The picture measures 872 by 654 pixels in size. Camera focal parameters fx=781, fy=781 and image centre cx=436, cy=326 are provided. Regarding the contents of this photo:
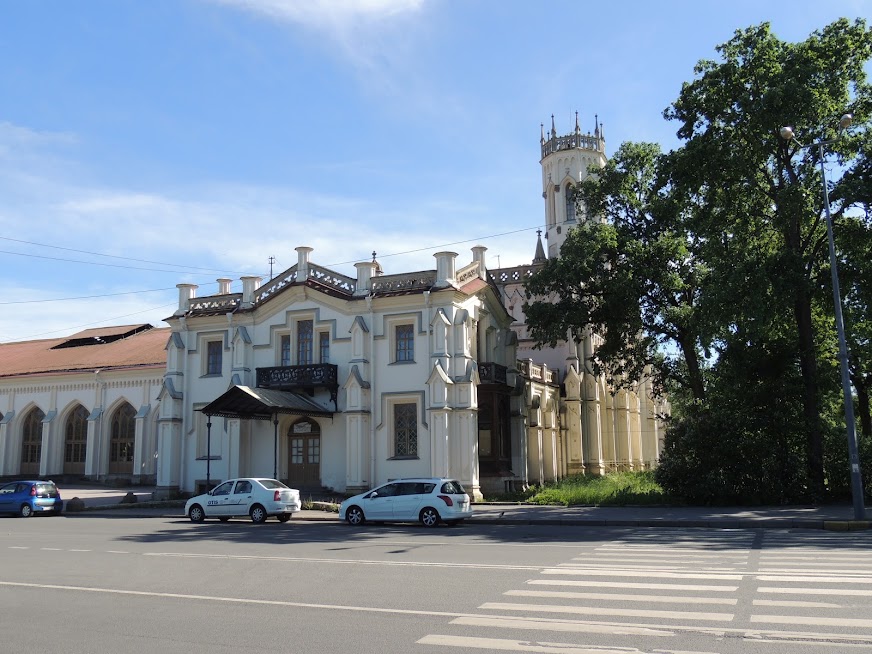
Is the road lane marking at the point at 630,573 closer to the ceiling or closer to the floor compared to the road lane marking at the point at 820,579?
closer to the floor

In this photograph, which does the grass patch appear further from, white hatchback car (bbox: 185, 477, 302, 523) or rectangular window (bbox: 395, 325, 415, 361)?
white hatchback car (bbox: 185, 477, 302, 523)

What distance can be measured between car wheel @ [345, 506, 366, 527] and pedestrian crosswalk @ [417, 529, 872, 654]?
970 centimetres

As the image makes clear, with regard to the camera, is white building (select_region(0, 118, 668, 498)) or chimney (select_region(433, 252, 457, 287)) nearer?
white building (select_region(0, 118, 668, 498))

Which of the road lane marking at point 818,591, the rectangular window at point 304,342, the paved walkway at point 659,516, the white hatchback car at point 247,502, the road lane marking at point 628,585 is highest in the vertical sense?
the rectangular window at point 304,342

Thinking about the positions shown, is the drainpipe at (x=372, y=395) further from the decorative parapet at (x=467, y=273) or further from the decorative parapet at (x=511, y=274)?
the decorative parapet at (x=511, y=274)

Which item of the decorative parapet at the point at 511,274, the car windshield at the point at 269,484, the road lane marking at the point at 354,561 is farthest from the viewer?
the decorative parapet at the point at 511,274

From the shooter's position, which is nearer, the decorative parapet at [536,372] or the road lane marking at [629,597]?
the road lane marking at [629,597]

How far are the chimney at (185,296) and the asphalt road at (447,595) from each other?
19.3 m

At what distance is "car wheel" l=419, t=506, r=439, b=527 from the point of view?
20750 mm

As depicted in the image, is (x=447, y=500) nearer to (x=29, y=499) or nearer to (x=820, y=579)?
(x=820, y=579)

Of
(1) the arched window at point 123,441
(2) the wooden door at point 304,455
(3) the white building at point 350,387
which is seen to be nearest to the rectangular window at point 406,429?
(3) the white building at point 350,387

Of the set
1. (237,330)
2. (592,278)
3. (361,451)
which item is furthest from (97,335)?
(592,278)

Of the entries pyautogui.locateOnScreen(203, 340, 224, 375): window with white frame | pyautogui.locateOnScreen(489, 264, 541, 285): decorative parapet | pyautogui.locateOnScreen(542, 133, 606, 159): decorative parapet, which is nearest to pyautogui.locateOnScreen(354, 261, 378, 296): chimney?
pyautogui.locateOnScreen(203, 340, 224, 375): window with white frame

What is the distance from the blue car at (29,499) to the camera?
89.6 feet
